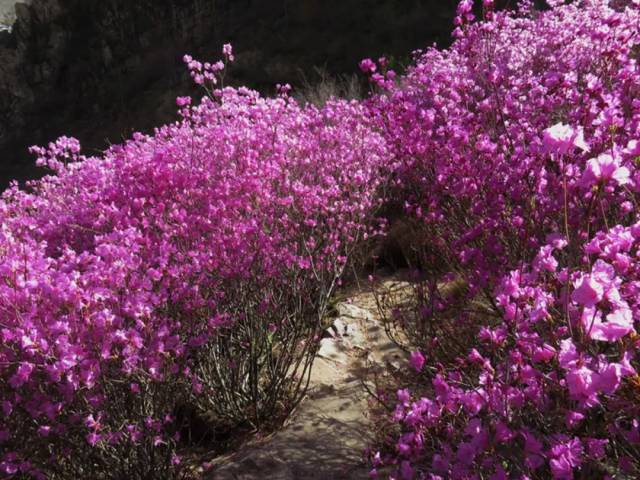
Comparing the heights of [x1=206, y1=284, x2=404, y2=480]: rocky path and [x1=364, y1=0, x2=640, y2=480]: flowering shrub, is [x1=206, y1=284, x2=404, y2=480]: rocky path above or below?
below

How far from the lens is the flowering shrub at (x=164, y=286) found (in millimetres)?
2736

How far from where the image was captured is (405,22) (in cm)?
2298

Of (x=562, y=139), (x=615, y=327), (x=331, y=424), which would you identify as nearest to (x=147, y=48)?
(x=331, y=424)

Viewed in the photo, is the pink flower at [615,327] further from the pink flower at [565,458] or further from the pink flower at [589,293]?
the pink flower at [565,458]

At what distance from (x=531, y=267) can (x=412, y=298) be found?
2.13 m

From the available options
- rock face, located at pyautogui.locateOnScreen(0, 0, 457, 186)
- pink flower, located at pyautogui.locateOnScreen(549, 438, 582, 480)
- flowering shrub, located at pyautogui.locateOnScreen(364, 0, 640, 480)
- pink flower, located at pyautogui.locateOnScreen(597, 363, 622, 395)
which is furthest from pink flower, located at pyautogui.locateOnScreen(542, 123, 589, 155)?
rock face, located at pyautogui.locateOnScreen(0, 0, 457, 186)

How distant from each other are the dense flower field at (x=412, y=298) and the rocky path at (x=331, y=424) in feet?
0.83

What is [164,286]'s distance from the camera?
10.7 feet

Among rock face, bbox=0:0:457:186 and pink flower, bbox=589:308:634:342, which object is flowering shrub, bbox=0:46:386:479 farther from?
rock face, bbox=0:0:457:186

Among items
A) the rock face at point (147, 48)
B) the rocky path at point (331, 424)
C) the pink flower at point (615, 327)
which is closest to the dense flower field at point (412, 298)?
the pink flower at point (615, 327)

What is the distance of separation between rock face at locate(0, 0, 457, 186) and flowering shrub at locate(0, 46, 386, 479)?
1753 centimetres

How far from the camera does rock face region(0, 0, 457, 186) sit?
24016 mm

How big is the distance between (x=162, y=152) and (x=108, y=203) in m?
0.64

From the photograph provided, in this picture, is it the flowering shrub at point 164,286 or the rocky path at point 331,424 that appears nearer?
the flowering shrub at point 164,286
